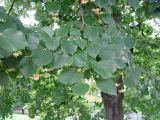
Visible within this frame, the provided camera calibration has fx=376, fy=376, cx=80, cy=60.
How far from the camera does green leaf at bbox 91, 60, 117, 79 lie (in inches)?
52.1

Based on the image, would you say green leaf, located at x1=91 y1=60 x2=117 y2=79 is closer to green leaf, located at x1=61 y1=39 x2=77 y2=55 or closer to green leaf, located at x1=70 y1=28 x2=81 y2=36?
green leaf, located at x1=61 y1=39 x2=77 y2=55

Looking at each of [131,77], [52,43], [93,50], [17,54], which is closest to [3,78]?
[17,54]

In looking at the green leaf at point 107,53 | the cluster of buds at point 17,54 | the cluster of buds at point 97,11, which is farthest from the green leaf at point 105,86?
the cluster of buds at point 97,11

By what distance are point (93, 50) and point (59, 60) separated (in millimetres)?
135

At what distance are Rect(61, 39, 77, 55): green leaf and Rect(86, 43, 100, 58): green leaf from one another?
0.18 feet

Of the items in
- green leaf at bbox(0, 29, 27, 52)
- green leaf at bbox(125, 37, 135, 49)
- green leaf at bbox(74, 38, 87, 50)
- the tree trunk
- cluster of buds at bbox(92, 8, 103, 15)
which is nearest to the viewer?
green leaf at bbox(0, 29, 27, 52)

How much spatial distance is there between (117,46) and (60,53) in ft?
0.83

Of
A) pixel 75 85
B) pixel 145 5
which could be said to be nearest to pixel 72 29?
pixel 75 85

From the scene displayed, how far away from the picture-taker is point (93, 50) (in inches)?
56.2

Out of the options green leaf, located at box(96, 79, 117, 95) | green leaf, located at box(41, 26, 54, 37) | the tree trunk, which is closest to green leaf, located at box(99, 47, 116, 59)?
green leaf, located at box(96, 79, 117, 95)

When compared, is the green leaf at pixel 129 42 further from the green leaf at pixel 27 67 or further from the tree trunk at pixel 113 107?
the tree trunk at pixel 113 107

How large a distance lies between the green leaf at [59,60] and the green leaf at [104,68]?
0.11m

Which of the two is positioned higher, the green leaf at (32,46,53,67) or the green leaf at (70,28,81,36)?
the green leaf at (70,28,81,36)

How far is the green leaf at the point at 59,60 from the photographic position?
1.39m
